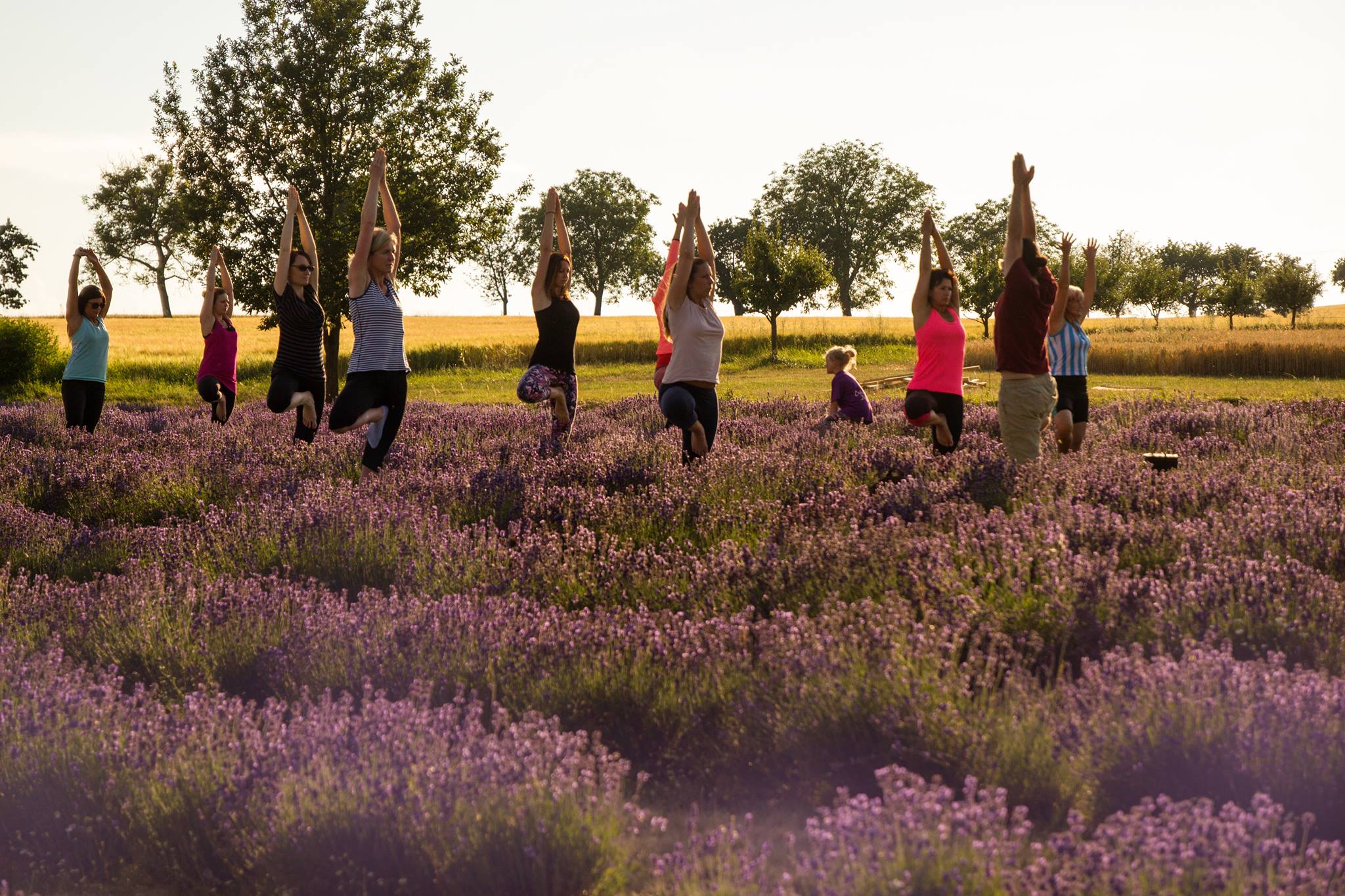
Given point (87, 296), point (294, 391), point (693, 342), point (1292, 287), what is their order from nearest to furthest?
point (693, 342) → point (294, 391) → point (87, 296) → point (1292, 287)

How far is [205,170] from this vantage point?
969 inches

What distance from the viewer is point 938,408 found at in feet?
27.4

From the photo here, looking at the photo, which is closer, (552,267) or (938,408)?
(552,267)

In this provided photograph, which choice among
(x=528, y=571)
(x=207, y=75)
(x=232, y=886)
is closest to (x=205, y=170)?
(x=207, y=75)

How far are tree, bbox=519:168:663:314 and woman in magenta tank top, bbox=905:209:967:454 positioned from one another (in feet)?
243

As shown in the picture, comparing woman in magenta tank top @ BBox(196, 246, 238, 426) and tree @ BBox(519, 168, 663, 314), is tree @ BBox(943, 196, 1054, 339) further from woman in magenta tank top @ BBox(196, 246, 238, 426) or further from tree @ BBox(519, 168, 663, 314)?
woman in magenta tank top @ BBox(196, 246, 238, 426)

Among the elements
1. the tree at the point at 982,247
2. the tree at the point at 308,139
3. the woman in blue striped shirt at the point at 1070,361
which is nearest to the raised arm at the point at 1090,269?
the woman in blue striped shirt at the point at 1070,361

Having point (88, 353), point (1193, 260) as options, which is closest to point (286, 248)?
point (88, 353)

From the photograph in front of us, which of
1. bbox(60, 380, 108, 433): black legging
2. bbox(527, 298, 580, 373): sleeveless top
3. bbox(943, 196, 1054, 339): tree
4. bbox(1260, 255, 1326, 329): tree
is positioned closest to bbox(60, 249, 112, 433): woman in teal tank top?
bbox(60, 380, 108, 433): black legging

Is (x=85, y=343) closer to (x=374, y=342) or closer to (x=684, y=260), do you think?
(x=374, y=342)

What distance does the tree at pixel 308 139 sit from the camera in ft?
79.9

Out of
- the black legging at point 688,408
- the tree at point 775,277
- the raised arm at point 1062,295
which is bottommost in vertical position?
the black legging at point 688,408

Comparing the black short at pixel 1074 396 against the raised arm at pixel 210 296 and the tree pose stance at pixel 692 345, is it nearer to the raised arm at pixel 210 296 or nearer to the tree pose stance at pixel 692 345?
the tree pose stance at pixel 692 345

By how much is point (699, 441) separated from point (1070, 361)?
3.08 m
